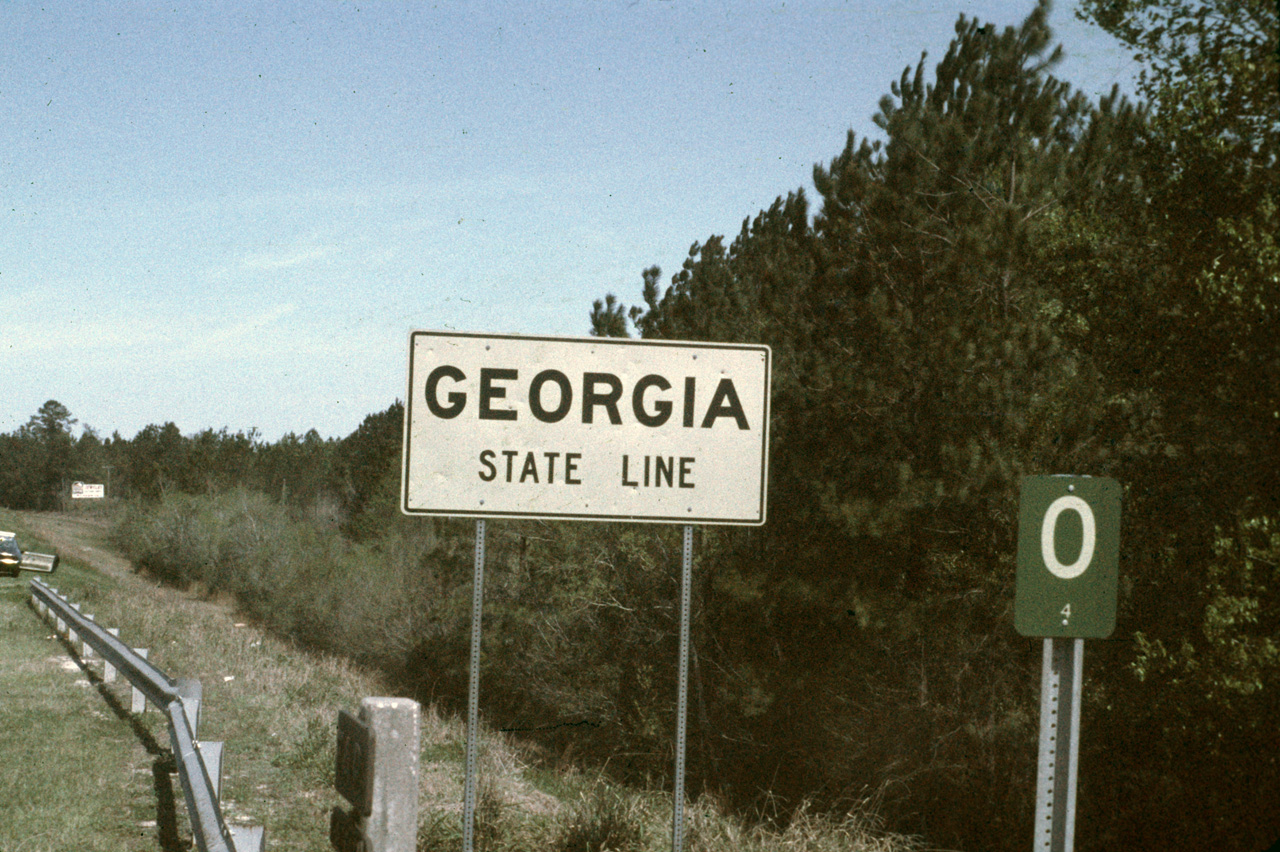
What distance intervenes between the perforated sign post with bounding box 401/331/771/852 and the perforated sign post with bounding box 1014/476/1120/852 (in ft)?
4.02

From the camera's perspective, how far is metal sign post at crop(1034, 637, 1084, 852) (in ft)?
13.4

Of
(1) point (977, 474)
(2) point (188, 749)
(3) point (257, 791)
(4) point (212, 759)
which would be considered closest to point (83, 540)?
(1) point (977, 474)

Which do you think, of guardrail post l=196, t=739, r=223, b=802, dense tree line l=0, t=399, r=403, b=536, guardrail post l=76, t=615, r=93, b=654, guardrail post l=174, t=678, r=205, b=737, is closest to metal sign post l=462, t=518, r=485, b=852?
guardrail post l=196, t=739, r=223, b=802

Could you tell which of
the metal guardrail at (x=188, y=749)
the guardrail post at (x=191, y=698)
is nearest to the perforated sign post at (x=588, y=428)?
the metal guardrail at (x=188, y=749)

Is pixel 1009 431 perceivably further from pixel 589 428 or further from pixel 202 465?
pixel 202 465

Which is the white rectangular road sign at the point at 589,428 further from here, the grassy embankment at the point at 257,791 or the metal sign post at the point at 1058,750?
the grassy embankment at the point at 257,791

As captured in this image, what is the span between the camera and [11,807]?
21.1 ft

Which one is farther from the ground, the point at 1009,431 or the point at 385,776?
the point at 1009,431

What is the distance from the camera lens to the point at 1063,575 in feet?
13.9

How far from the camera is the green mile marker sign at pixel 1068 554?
13.8 ft

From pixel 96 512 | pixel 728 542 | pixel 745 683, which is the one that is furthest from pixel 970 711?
pixel 96 512

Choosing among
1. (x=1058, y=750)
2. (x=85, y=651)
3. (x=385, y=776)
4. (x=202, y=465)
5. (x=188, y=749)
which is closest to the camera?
(x=385, y=776)

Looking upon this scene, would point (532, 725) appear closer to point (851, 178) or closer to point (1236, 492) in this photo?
point (851, 178)

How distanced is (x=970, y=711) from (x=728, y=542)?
6.56 m
